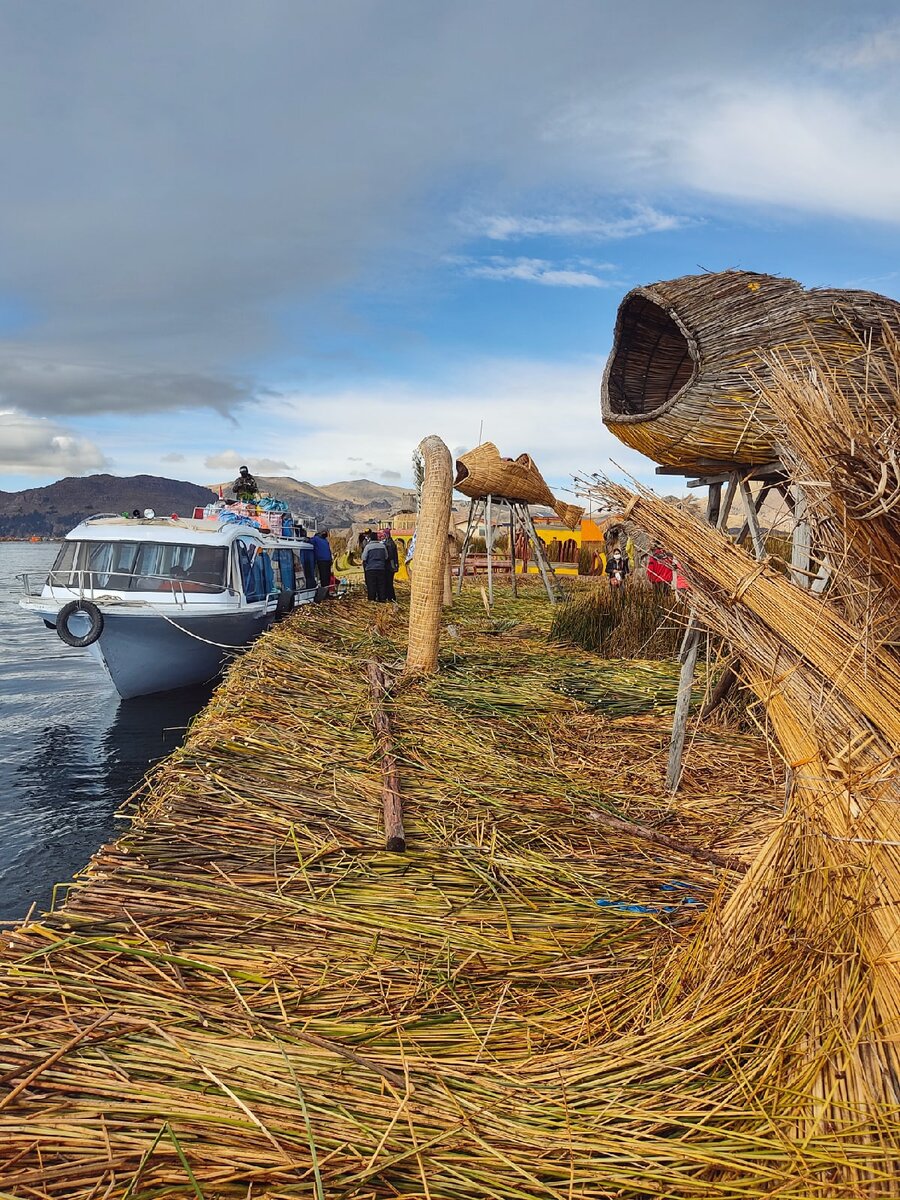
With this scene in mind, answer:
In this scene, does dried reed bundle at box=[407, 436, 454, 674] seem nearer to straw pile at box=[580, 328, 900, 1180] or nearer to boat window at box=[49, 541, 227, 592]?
boat window at box=[49, 541, 227, 592]

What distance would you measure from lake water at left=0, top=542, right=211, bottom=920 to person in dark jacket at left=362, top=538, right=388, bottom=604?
488cm

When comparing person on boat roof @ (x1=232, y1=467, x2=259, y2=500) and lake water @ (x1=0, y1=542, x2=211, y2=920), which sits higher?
person on boat roof @ (x1=232, y1=467, x2=259, y2=500)

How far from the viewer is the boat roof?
1189 cm

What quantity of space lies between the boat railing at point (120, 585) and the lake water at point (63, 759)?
6.04 ft

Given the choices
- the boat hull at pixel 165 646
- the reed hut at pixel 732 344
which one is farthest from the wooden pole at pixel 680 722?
the boat hull at pixel 165 646

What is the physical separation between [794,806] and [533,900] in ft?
4.65

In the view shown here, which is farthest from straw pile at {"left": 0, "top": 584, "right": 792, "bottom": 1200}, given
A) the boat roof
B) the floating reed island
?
the boat roof


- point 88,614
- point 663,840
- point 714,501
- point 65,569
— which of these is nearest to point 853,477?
point 663,840

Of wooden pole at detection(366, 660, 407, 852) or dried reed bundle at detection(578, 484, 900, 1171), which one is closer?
dried reed bundle at detection(578, 484, 900, 1171)

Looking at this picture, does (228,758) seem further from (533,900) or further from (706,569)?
(706,569)

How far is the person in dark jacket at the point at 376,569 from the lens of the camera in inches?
642

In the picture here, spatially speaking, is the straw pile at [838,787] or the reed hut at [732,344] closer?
the straw pile at [838,787]

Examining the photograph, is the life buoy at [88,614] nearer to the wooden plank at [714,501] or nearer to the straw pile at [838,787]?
the wooden plank at [714,501]

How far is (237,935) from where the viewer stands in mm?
3143
